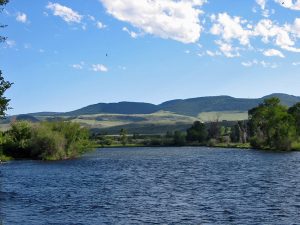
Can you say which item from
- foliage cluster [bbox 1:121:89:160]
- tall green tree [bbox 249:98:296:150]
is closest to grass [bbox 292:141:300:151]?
tall green tree [bbox 249:98:296:150]

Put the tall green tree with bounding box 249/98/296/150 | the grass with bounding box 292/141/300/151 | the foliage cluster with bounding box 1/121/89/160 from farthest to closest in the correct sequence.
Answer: the grass with bounding box 292/141/300/151 < the tall green tree with bounding box 249/98/296/150 < the foliage cluster with bounding box 1/121/89/160

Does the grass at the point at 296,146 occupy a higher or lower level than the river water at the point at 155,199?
higher

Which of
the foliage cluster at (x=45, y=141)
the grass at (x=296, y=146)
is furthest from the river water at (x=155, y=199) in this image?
the grass at (x=296, y=146)

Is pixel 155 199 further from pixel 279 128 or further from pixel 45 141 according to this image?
pixel 279 128

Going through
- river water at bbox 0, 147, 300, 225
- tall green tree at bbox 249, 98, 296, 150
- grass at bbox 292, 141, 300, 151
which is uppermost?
tall green tree at bbox 249, 98, 296, 150

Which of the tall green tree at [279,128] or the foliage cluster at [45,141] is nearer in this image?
the foliage cluster at [45,141]

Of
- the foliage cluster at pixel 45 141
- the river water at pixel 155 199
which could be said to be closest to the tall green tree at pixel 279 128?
the foliage cluster at pixel 45 141

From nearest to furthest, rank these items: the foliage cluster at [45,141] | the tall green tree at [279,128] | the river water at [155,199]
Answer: the river water at [155,199]
the foliage cluster at [45,141]
the tall green tree at [279,128]

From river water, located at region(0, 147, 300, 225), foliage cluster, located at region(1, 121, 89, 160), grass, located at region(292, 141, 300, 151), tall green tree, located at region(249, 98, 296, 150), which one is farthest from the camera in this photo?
grass, located at region(292, 141, 300, 151)

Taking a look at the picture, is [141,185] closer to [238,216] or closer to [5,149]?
[238,216]

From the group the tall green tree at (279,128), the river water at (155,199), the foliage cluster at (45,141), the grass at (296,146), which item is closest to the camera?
the river water at (155,199)

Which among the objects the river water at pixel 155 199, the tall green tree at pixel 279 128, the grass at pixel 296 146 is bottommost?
the river water at pixel 155 199

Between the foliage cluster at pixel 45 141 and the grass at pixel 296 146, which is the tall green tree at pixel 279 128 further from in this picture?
the foliage cluster at pixel 45 141

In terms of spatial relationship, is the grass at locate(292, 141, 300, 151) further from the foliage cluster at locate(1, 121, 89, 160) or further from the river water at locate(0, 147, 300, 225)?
the river water at locate(0, 147, 300, 225)
